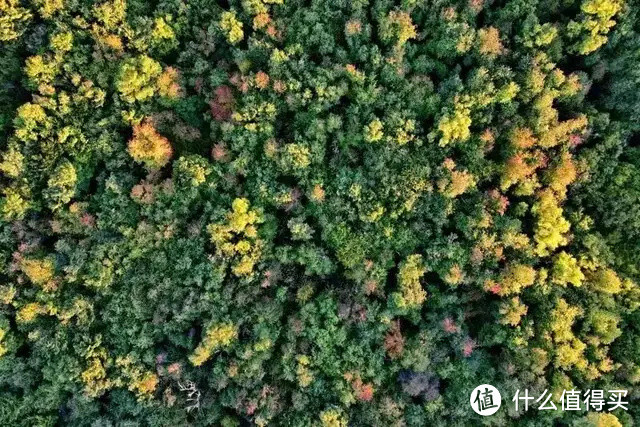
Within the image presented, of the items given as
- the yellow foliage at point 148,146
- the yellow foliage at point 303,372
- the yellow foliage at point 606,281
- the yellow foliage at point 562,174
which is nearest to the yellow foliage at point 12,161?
the yellow foliage at point 148,146

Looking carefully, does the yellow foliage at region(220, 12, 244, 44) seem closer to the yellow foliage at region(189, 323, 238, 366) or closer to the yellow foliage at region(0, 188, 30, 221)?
the yellow foliage at region(0, 188, 30, 221)

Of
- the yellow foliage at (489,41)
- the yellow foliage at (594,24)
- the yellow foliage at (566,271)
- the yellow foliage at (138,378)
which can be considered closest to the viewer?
the yellow foliage at (594,24)

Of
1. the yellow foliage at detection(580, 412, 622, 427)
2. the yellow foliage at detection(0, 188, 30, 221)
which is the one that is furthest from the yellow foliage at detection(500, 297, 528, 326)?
the yellow foliage at detection(0, 188, 30, 221)

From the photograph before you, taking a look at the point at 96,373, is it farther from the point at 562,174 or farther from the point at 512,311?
the point at 562,174

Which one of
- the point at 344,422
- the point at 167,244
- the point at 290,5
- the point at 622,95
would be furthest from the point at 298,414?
the point at 622,95

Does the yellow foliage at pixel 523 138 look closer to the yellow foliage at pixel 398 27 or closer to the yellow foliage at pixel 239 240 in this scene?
the yellow foliage at pixel 398 27

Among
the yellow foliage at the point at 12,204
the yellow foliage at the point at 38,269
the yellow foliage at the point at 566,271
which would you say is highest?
the yellow foliage at the point at 566,271
